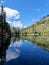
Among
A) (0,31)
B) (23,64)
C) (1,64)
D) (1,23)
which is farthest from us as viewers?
(1,23)

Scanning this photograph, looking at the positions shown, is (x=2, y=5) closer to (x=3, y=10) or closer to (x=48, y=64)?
(x=3, y=10)

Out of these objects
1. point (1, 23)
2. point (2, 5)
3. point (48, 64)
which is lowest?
point (48, 64)

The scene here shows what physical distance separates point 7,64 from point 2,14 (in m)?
119

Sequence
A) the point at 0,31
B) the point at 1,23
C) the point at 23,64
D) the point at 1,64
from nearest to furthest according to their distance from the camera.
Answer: the point at 1,64
the point at 23,64
the point at 0,31
the point at 1,23

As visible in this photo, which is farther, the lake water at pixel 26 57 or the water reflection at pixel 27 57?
the water reflection at pixel 27 57

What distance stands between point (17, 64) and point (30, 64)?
1.23m

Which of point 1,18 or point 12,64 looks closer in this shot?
point 12,64

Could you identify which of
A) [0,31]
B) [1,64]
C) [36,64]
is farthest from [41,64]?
[0,31]

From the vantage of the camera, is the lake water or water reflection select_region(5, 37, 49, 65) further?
water reflection select_region(5, 37, 49, 65)

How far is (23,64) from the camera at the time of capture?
842 inches

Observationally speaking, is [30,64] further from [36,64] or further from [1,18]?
[1,18]

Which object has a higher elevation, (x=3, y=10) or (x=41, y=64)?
(x=3, y=10)

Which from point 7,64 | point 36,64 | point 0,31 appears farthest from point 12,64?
point 0,31

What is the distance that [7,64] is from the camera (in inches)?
831
